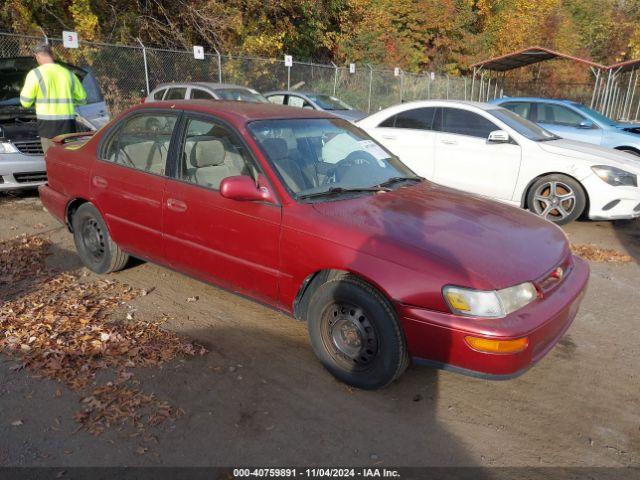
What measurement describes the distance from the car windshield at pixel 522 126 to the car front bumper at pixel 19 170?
20.4ft

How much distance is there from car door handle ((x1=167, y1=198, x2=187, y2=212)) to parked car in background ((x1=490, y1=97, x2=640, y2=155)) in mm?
8311

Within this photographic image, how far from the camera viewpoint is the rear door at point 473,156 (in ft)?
22.9

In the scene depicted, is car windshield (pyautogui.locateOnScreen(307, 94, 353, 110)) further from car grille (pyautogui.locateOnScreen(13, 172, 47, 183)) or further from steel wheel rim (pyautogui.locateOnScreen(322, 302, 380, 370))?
steel wheel rim (pyautogui.locateOnScreen(322, 302, 380, 370))

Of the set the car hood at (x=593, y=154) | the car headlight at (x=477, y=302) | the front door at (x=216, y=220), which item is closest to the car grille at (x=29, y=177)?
the front door at (x=216, y=220)

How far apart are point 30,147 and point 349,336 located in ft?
19.6

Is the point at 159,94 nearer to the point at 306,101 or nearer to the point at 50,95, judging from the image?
the point at 306,101

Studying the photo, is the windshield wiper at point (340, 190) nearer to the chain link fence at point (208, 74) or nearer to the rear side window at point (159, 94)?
the chain link fence at point (208, 74)

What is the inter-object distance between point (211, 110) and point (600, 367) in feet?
10.9

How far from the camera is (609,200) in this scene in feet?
21.3

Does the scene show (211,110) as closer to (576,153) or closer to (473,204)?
(473,204)

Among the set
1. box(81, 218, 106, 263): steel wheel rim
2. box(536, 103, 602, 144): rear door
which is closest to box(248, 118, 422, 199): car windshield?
box(81, 218, 106, 263): steel wheel rim

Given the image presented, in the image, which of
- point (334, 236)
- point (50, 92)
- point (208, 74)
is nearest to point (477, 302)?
point (334, 236)

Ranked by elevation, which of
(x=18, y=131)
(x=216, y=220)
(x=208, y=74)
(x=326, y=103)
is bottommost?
(x=216, y=220)

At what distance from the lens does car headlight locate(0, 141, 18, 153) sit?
6.89 m
